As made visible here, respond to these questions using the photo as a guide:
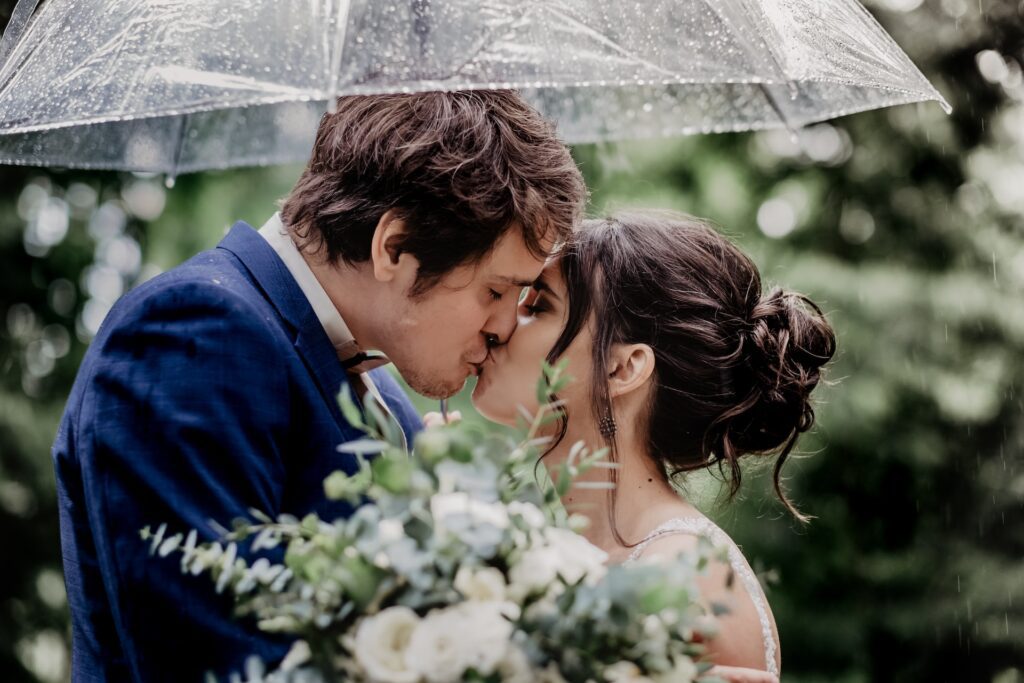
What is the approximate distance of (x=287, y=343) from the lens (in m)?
2.59

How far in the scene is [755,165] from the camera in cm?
629

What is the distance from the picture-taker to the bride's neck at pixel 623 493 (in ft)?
10.7

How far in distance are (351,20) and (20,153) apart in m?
1.25

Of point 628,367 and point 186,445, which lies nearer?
point 186,445

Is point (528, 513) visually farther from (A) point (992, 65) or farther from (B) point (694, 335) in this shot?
(A) point (992, 65)

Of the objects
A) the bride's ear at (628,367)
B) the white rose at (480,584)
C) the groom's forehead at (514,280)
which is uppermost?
the white rose at (480,584)

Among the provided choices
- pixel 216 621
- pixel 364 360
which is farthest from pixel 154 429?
pixel 364 360

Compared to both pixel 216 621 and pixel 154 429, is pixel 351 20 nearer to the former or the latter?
pixel 154 429

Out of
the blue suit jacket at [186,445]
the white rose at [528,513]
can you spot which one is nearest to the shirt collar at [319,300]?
the blue suit jacket at [186,445]

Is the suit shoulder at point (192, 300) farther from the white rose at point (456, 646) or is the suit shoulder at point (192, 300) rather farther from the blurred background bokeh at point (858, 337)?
the blurred background bokeh at point (858, 337)

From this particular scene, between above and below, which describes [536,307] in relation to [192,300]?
below

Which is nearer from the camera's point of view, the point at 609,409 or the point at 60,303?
the point at 609,409

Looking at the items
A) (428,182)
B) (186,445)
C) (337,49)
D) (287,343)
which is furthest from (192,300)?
(428,182)

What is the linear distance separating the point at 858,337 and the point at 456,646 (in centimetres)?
449
